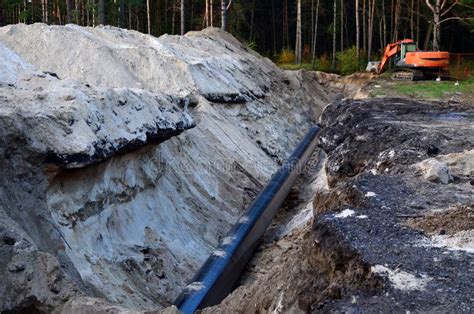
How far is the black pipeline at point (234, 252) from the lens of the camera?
7.07 m

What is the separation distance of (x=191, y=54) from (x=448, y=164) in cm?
1213

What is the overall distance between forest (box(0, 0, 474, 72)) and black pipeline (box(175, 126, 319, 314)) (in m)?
19.9

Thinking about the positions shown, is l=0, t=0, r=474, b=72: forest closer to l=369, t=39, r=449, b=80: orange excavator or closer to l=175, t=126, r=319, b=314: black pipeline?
l=369, t=39, r=449, b=80: orange excavator

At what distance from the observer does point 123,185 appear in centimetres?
873

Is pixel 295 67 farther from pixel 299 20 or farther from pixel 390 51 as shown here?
pixel 390 51

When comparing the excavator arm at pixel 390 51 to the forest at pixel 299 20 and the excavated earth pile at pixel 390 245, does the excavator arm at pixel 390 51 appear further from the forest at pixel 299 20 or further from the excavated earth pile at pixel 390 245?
the excavated earth pile at pixel 390 245

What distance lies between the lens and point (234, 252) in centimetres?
864

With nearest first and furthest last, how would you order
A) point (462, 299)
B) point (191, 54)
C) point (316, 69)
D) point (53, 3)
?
point (462, 299), point (191, 54), point (316, 69), point (53, 3)

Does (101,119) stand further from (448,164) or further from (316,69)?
(316,69)

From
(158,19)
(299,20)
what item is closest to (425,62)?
(299,20)

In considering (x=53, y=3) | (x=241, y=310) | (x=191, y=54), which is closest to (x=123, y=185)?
(x=241, y=310)

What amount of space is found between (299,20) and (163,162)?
2273cm

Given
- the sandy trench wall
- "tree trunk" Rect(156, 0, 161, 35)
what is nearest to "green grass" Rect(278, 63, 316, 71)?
the sandy trench wall

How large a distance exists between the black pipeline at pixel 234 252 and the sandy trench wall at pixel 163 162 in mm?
624
